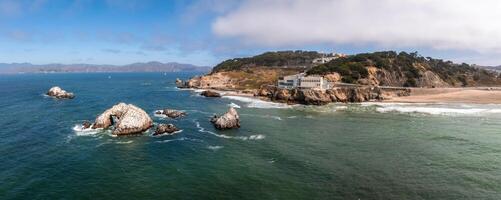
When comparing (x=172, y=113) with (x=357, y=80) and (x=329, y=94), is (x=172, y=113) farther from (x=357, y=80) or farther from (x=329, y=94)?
(x=357, y=80)

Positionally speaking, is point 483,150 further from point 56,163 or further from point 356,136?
point 56,163

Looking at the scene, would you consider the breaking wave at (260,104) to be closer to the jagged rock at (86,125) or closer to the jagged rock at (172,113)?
the jagged rock at (172,113)

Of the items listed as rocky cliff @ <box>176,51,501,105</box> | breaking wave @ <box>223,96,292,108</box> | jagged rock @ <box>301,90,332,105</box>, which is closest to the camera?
breaking wave @ <box>223,96,292,108</box>

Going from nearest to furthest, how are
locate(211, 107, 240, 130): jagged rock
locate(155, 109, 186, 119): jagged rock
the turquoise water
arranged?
the turquoise water
locate(211, 107, 240, 130): jagged rock
locate(155, 109, 186, 119): jagged rock

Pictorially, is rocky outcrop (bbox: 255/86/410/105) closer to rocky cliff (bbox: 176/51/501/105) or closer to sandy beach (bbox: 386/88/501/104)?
rocky cliff (bbox: 176/51/501/105)

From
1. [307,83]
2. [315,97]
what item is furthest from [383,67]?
[315,97]

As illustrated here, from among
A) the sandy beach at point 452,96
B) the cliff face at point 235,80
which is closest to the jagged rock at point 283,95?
the sandy beach at point 452,96

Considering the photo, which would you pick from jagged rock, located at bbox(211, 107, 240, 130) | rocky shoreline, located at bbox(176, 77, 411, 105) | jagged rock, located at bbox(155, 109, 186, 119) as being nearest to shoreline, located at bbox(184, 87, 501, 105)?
rocky shoreline, located at bbox(176, 77, 411, 105)

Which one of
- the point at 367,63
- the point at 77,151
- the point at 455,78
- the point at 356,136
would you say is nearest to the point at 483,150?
the point at 356,136
